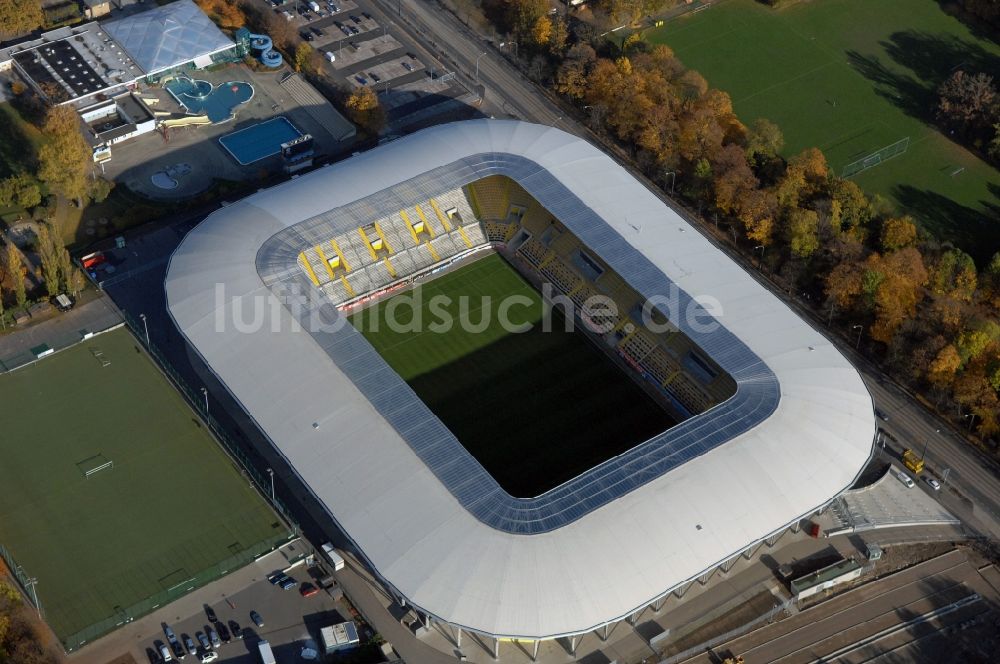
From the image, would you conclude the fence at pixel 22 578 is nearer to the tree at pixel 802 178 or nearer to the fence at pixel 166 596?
the fence at pixel 166 596

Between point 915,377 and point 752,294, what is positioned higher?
point 752,294

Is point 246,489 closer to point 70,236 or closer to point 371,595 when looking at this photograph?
point 371,595

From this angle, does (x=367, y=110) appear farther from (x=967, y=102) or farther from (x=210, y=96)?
(x=967, y=102)

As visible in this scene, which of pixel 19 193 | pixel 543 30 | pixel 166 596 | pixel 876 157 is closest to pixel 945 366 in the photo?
pixel 876 157

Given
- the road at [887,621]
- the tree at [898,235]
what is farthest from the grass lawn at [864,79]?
the road at [887,621]

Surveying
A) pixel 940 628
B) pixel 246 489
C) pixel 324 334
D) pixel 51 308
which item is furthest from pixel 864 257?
pixel 51 308

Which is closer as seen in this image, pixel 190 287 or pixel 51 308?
pixel 190 287

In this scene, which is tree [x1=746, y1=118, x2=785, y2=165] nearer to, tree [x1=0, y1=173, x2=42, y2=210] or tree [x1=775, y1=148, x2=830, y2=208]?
tree [x1=775, y1=148, x2=830, y2=208]

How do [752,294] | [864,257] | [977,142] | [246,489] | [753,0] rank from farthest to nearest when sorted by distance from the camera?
[753,0] < [977,142] < [864,257] < [752,294] < [246,489]
